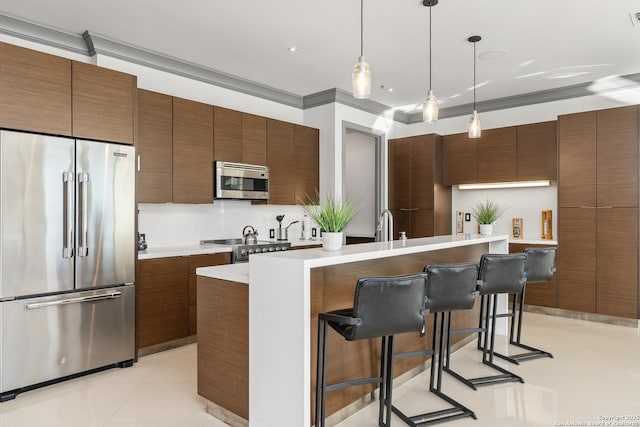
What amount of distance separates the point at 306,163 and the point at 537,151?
10.2 ft

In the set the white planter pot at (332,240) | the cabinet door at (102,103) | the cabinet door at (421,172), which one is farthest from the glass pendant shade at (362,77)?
the cabinet door at (421,172)

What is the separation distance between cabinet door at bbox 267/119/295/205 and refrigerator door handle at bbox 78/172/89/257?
2.34m

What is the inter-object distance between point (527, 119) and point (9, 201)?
6.11 m

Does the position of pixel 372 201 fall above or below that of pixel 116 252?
above

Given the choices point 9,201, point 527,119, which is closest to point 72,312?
point 9,201

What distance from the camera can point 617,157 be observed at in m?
4.68

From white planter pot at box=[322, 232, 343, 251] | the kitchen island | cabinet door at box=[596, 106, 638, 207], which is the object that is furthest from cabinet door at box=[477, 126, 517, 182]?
white planter pot at box=[322, 232, 343, 251]

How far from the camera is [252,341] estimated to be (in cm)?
231

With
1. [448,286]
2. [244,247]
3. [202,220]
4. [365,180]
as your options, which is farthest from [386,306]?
[365,180]

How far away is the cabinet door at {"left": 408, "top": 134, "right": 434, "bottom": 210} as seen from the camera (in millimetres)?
6227

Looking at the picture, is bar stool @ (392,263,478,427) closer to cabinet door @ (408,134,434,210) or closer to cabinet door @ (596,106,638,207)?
cabinet door @ (596,106,638,207)

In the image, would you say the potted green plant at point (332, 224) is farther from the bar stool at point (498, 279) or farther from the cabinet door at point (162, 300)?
the cabinet door at point (162, 300)

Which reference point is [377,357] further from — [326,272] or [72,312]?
[72,312]

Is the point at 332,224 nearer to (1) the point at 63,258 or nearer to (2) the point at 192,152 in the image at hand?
(1) the point at 63,258
